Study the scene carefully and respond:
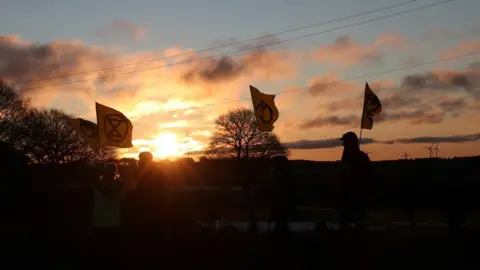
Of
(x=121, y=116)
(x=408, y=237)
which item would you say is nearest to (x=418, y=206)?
(x=408, y=237)

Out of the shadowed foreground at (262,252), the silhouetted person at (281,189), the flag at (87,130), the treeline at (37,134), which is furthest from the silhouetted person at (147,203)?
the treeline at (37,134)

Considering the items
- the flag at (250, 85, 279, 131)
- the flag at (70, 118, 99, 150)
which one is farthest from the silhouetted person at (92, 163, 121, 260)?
the flag at (250, 85, 279, 131)

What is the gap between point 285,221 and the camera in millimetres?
11461

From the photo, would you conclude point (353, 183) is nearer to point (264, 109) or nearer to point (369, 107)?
point (264, 109)

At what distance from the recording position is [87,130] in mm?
18406

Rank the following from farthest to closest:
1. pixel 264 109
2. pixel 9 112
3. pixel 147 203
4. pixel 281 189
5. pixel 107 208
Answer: pixel 9 112 < pixel 264 109 < pixel 281 189 < pixel 107 208 < pixel 147 203

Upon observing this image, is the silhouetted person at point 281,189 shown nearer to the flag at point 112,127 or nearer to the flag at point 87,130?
the flag at point 112,127

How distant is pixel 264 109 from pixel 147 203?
9008 millimetres

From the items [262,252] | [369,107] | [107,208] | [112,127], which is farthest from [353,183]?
[369,107]

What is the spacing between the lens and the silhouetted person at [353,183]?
11.2 m

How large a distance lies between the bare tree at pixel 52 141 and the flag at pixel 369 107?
1772 inches

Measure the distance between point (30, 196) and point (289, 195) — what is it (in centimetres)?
788

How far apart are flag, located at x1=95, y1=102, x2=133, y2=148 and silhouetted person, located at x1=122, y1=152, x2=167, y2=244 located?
4.43 m

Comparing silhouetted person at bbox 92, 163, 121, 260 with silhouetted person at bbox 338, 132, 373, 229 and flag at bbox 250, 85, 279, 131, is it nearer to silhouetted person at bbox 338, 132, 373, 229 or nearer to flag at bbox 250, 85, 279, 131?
silhouetted person at bbox 338, 132, 373, 229
